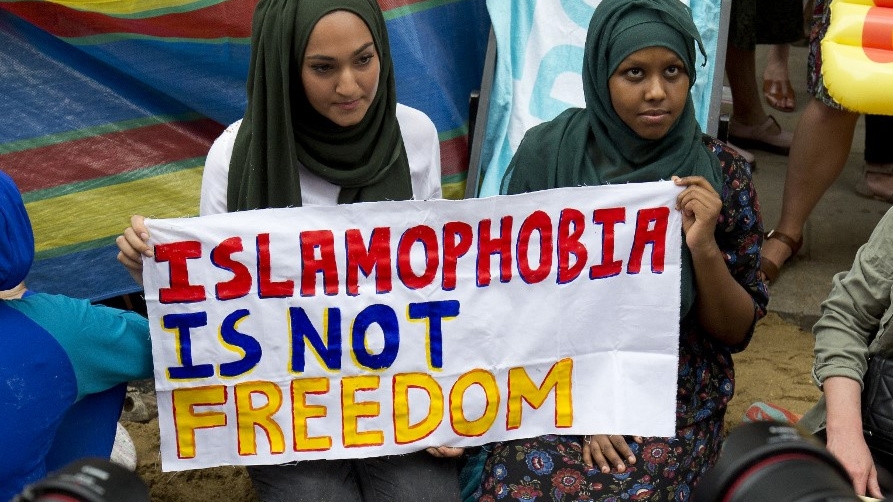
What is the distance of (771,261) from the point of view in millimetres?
4531

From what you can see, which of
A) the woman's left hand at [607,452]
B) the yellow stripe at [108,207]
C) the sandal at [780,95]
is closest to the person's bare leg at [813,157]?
the sandal at [780,95]

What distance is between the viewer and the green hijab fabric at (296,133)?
2746mm

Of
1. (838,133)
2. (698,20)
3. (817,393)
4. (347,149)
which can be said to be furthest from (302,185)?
(838,133)

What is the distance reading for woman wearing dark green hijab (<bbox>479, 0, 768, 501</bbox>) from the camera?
269 cm

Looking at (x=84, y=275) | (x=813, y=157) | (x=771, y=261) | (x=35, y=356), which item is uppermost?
(x=35, y=356)

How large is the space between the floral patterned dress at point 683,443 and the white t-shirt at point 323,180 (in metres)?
0.74

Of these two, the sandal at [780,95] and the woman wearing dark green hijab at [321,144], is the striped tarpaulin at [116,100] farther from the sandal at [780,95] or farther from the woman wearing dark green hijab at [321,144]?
the sandal at [780,95]

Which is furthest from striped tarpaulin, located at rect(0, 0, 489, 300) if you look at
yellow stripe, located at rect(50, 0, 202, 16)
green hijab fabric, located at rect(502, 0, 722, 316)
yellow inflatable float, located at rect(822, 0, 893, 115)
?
yellow inflatable float, located at rect(822, 0, 893, 115)

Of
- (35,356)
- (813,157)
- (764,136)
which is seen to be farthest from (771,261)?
(35,356)

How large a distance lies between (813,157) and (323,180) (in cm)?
231

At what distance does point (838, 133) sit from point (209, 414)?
9.17 ft

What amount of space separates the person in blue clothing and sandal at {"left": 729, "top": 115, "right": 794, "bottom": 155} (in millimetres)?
3907

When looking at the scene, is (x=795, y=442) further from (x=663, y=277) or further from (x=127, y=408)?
(x=127, y=408)

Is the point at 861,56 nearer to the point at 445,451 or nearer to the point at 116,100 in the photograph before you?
the point at 445,451
